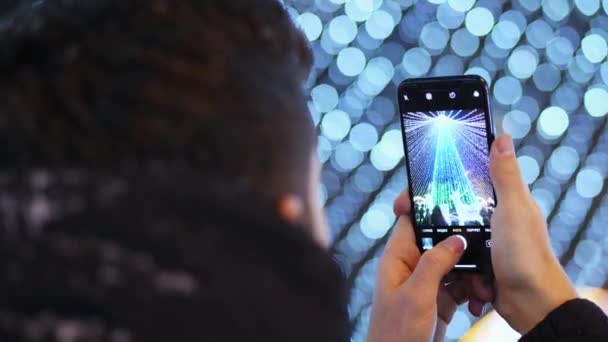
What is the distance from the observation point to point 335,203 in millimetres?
1339

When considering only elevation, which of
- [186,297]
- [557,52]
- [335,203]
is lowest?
[335,203]

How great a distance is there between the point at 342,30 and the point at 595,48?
50cm

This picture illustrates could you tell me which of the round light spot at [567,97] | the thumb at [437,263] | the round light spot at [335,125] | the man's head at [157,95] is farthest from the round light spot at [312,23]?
the man's head at [157,95]

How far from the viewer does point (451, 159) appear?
775 mm

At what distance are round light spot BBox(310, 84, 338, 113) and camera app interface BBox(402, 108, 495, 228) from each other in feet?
1.86

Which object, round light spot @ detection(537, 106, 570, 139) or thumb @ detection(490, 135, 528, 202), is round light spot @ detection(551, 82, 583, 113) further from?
thumb @ detection(490, 135, 528, 202)

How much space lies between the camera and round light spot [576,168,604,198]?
4.83 feet

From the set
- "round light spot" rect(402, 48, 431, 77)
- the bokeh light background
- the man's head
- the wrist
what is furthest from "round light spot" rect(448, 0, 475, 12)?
the man's head

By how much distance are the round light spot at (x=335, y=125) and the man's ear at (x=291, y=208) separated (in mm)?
1028

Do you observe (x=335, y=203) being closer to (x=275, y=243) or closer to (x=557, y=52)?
(x=557, y=52)

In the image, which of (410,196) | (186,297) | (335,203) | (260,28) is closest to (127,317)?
(186,297)

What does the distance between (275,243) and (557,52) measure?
1291 mm

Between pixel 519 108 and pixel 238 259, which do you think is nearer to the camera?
pixel 238 259

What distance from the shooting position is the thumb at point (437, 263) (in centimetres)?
74
